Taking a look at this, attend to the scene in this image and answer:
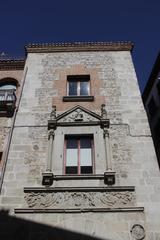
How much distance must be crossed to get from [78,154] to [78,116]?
6.22 feet

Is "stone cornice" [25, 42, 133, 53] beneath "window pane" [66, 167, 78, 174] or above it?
above

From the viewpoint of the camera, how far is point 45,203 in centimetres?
930

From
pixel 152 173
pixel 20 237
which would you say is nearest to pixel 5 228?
pixel 20 237

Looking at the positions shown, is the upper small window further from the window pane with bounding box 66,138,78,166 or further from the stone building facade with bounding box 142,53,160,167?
the stone building facade with bounding box 142,53,160,167

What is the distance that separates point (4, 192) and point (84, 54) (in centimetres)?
898

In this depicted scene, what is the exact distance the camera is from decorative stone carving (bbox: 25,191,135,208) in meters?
9.22

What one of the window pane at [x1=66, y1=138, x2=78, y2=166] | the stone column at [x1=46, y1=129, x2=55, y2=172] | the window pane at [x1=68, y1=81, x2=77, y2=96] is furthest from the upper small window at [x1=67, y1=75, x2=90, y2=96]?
the window pane at [x1=66, y1=138, x2=78, y2=166]

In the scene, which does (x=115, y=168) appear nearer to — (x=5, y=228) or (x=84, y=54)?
(x=5, y=228)

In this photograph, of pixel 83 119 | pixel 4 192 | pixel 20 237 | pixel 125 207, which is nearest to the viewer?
pixel 20 237

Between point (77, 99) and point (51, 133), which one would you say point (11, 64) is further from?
point (51, 133)

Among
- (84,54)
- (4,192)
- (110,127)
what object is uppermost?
(84,54)

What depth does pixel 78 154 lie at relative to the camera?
35.8 ft

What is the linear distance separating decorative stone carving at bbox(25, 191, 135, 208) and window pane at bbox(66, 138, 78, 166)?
4.72 feet

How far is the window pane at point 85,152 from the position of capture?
10673 millimetres
